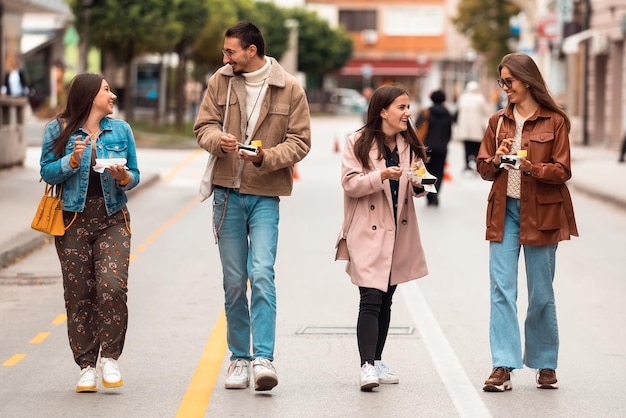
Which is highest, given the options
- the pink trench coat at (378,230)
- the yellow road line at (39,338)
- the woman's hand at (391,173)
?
the woman's hand at (391,173)

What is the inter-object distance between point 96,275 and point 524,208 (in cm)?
233

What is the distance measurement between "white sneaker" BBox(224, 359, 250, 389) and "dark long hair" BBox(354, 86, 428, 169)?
1283 mm

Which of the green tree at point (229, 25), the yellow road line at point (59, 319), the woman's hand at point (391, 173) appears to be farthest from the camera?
the green tree at point (229, 25)

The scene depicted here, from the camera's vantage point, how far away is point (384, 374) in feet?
26.4

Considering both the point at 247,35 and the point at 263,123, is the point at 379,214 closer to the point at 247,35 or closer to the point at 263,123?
the point at 263,123

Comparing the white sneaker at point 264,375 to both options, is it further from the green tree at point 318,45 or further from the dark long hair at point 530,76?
the green tree at point 318,45

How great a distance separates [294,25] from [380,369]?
93.0 meters

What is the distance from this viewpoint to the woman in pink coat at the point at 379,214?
25.4 feet

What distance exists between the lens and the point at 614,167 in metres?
30.5

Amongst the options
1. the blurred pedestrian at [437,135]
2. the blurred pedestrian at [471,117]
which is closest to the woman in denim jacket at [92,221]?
the blurred pedestrian at [437,135]

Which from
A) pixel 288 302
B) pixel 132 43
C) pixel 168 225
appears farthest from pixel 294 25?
pixel 288 302

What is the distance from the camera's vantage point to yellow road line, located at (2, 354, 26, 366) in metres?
8.82

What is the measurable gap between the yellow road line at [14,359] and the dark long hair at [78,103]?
173cm

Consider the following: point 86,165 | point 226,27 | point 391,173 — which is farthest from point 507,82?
point 226,27
